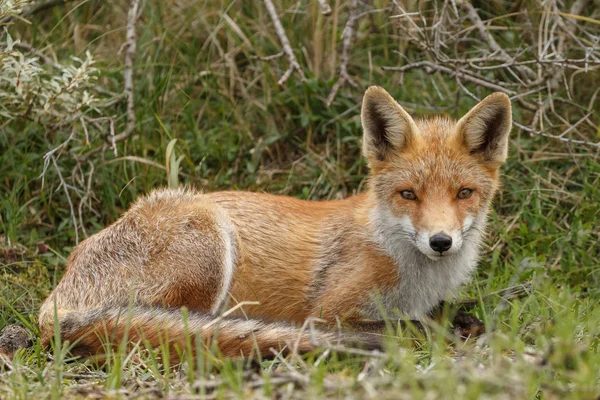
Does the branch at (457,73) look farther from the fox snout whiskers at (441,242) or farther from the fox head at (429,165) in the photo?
the fox snout whiskers at (441,242)

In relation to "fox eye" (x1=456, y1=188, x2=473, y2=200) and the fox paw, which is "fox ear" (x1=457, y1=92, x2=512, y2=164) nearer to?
"fox eye" (x1=456, y1=188, x2=473, y2=200)

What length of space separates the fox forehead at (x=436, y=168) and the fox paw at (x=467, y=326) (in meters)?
0.73

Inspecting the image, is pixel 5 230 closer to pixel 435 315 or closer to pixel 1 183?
pixel 1 183

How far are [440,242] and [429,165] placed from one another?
55 centimetres

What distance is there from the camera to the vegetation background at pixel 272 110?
209 inches

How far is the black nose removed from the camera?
3.79m

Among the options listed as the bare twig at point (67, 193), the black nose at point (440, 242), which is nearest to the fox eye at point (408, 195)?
the black nose at point (440, 242)

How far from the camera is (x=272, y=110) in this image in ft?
21.3

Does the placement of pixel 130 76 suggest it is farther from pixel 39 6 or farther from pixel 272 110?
pixel 272 110

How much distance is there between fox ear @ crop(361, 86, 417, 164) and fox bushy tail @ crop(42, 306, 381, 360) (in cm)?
129

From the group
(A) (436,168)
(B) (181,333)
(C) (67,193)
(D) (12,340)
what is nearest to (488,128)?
(A) (436,168)

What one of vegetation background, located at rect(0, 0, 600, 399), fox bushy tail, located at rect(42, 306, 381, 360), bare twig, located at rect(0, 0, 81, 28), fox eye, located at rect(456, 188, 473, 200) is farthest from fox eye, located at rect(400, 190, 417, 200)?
bare twig, located at rect(0, 0, 81, 28)

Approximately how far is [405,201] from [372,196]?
1.35 feet

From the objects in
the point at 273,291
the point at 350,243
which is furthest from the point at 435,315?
the point at 273,291
